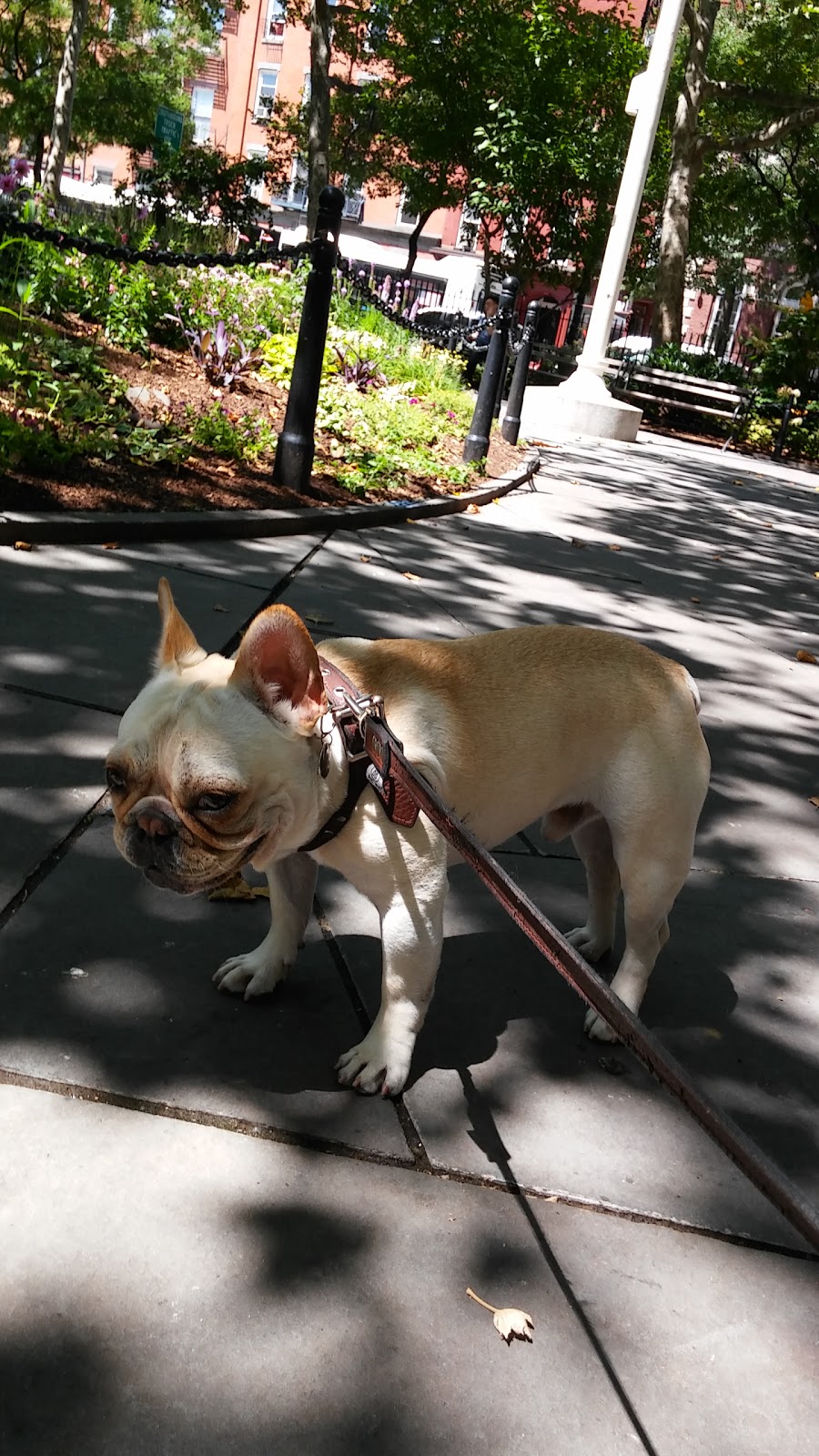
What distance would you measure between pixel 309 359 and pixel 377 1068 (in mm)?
5820

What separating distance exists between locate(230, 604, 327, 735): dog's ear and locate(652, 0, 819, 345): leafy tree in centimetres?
2731

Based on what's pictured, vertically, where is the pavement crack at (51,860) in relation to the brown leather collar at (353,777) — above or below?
below

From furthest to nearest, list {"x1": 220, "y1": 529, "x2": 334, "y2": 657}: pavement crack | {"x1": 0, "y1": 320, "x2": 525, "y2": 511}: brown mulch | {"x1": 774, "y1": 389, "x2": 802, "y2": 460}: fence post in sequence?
{"x1": 774, "y1": 389, "x2": 802, "y2": 460}: fence post → {"x1": 0, "y1": 320, "x2": 525, "y2": 511}: brown mulch → {"x1": 220, "y1": 529, "x2": 334, "y2": 657}: pavement crack

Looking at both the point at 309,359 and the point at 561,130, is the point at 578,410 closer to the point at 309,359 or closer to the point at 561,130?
the point at 309,359

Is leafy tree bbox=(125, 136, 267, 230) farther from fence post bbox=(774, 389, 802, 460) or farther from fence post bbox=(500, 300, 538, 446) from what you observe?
fence post bbox=(500, 300, 538, 446)

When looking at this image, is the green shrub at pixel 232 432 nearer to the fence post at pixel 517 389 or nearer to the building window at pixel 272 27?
the fence post at pixel 517 389

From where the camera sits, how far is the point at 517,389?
13617mm

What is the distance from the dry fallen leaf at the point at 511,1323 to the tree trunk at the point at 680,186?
2774cm

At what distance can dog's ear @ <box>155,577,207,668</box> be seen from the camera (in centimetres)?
229

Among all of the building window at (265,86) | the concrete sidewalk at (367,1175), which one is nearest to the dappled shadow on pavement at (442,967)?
the concrete sidewalk at (367,1175)

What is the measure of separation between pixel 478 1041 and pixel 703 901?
4.13 feet

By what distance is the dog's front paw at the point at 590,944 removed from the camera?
10.6ft

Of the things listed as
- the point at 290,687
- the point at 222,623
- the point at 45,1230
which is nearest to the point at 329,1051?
the point at 45,1230

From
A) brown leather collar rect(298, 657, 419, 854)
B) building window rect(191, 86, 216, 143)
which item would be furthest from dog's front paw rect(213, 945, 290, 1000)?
building window rect(191, 86, 216, 143)
